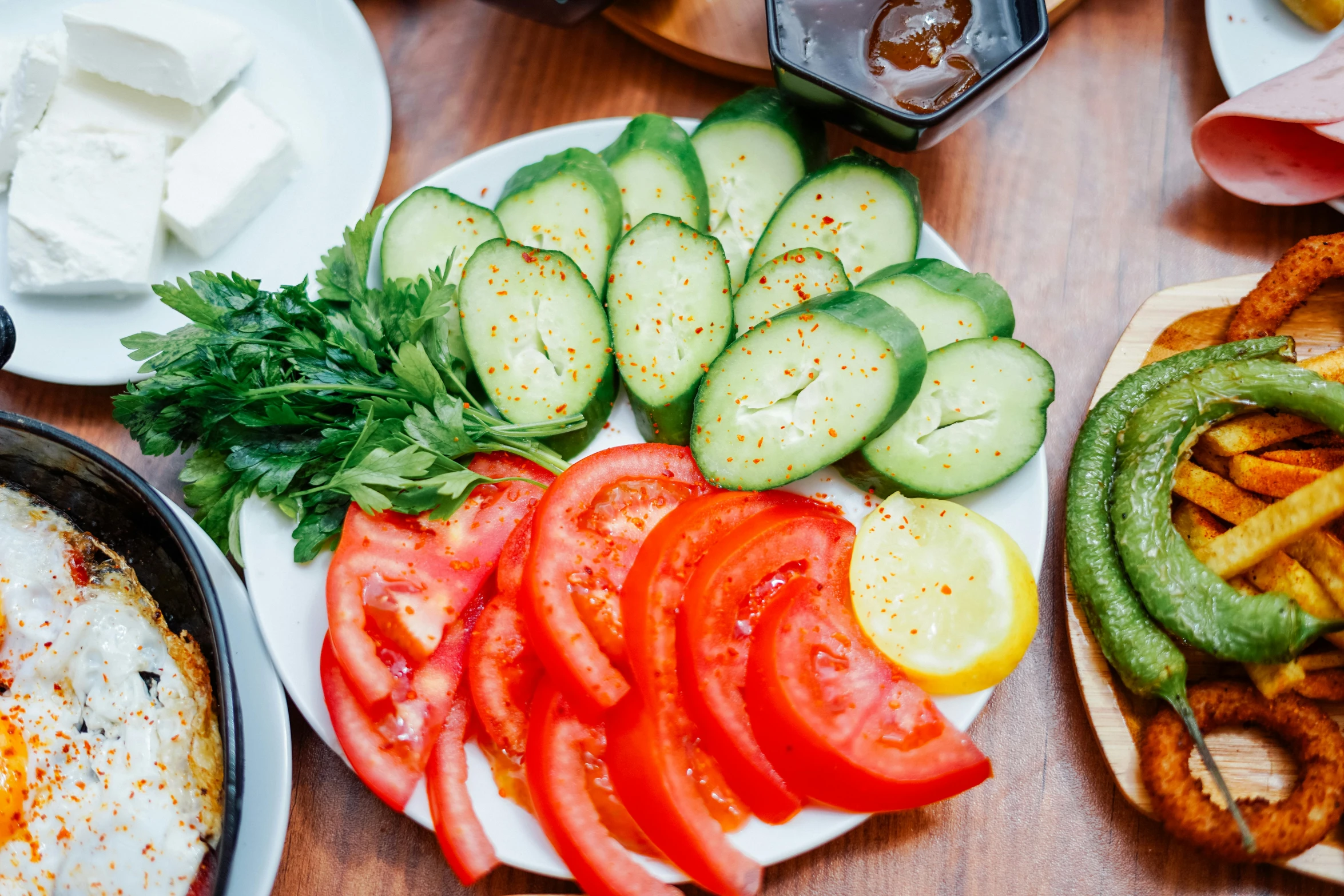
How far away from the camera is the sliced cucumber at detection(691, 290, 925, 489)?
5.83 ft

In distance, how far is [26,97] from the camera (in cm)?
218

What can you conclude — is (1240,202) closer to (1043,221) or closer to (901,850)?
(1043,221)

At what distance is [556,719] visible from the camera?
5.66 ft

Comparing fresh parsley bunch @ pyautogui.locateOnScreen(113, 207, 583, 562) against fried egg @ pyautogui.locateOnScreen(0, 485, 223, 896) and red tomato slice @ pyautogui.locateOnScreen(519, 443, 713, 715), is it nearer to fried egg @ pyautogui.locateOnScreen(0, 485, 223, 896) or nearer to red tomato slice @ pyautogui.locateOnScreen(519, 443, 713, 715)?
red tomato slice @ pyautogui.locateOnScreen(519, 443, 713, 715)

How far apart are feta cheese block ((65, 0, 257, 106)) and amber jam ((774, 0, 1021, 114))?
Answer: 53.8 inches

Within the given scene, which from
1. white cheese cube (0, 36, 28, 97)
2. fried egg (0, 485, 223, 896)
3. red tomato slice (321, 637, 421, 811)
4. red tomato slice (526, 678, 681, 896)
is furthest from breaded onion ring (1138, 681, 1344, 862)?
white cheese cube (0, 36, 28, 97)

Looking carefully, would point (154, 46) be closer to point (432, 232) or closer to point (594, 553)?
point (432, 232)

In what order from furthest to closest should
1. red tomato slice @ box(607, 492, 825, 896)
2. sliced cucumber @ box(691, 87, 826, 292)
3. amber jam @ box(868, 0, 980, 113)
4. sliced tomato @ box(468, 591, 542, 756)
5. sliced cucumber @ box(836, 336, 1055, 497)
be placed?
sliced cucumber @ box(691, 87, 826, 292)
amber jam @ box(868, 0, 980, 113)
sliced cucumber @ box(836, 336, 1055, 497)
sliced tomato @ box(468, 591, 542, 756)
red tomato slice @ box(607, 492, 825, 896)

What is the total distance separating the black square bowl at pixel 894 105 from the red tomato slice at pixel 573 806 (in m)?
1.35

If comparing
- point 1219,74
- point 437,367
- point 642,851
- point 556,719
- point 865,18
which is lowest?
point 642,851

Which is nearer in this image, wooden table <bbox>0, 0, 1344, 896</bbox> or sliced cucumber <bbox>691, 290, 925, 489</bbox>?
sliced cucumber <bbox>691, 290, 925, 489</bbox>

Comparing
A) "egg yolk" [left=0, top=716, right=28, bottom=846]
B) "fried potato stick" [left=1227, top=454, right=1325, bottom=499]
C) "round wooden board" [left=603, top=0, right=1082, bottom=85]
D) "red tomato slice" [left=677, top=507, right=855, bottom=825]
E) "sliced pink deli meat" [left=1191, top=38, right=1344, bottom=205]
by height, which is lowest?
"egg yolk" [left=0, top=716, right=28, bottom=846]

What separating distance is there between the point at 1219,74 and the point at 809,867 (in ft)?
7.21

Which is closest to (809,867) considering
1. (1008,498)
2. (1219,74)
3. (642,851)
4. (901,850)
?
(901,850)
